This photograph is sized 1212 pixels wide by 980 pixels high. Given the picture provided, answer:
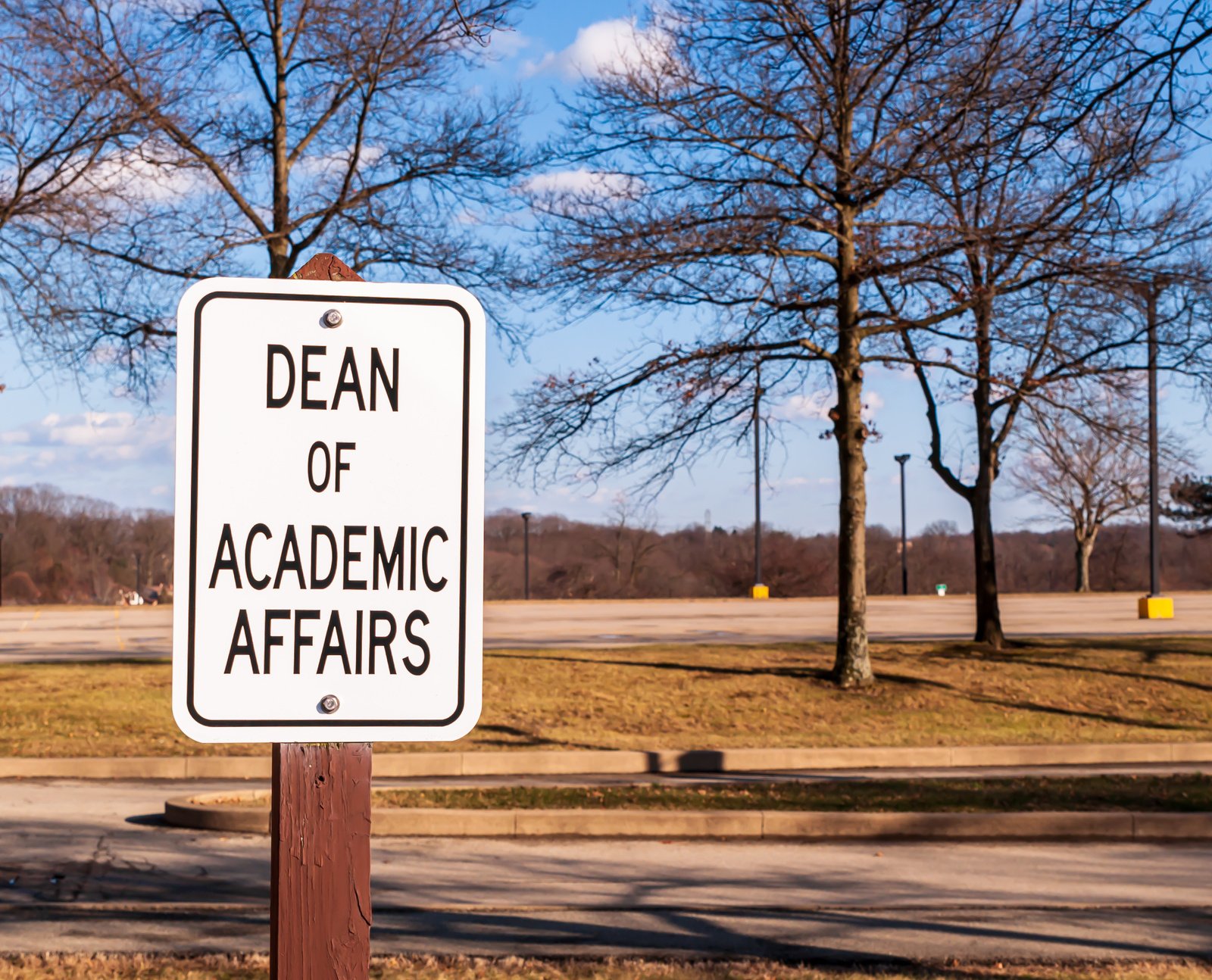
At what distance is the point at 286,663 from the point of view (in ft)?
6.79

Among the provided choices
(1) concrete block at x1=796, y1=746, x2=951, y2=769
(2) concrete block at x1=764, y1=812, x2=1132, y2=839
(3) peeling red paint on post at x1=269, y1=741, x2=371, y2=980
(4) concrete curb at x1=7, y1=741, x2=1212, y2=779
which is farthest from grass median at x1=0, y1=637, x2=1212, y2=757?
(3) peeling red paint on post at x1=269, y1=741, x2=371, y2=980

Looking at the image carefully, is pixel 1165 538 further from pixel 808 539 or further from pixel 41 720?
pixel 41 720

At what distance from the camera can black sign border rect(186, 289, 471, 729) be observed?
2.07m

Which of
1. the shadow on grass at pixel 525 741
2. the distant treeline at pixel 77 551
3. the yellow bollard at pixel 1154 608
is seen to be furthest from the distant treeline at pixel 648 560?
the shadow on grass at pixel 525 741

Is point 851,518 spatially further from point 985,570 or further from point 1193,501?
point 1193,501

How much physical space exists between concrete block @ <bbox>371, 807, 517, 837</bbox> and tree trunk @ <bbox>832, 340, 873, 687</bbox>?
28.4 ft

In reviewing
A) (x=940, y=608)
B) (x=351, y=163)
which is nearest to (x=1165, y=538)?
(x=940, y=608)

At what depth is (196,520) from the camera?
208 cm

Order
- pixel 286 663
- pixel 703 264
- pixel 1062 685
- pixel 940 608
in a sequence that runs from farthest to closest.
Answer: pixel 940 608 → pixel 1062 685 → pixel 703 264 → pixel 286 663

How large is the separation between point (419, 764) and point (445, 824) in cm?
308

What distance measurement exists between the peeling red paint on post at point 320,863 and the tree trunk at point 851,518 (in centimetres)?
1606

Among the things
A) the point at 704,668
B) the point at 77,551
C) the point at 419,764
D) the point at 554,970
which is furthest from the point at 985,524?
the point at 77,551

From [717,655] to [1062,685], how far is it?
4924mm

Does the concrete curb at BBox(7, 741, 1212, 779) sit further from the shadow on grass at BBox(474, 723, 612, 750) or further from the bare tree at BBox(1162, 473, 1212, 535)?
the bare tree at BBox(1162, 473, 1212, 535)
